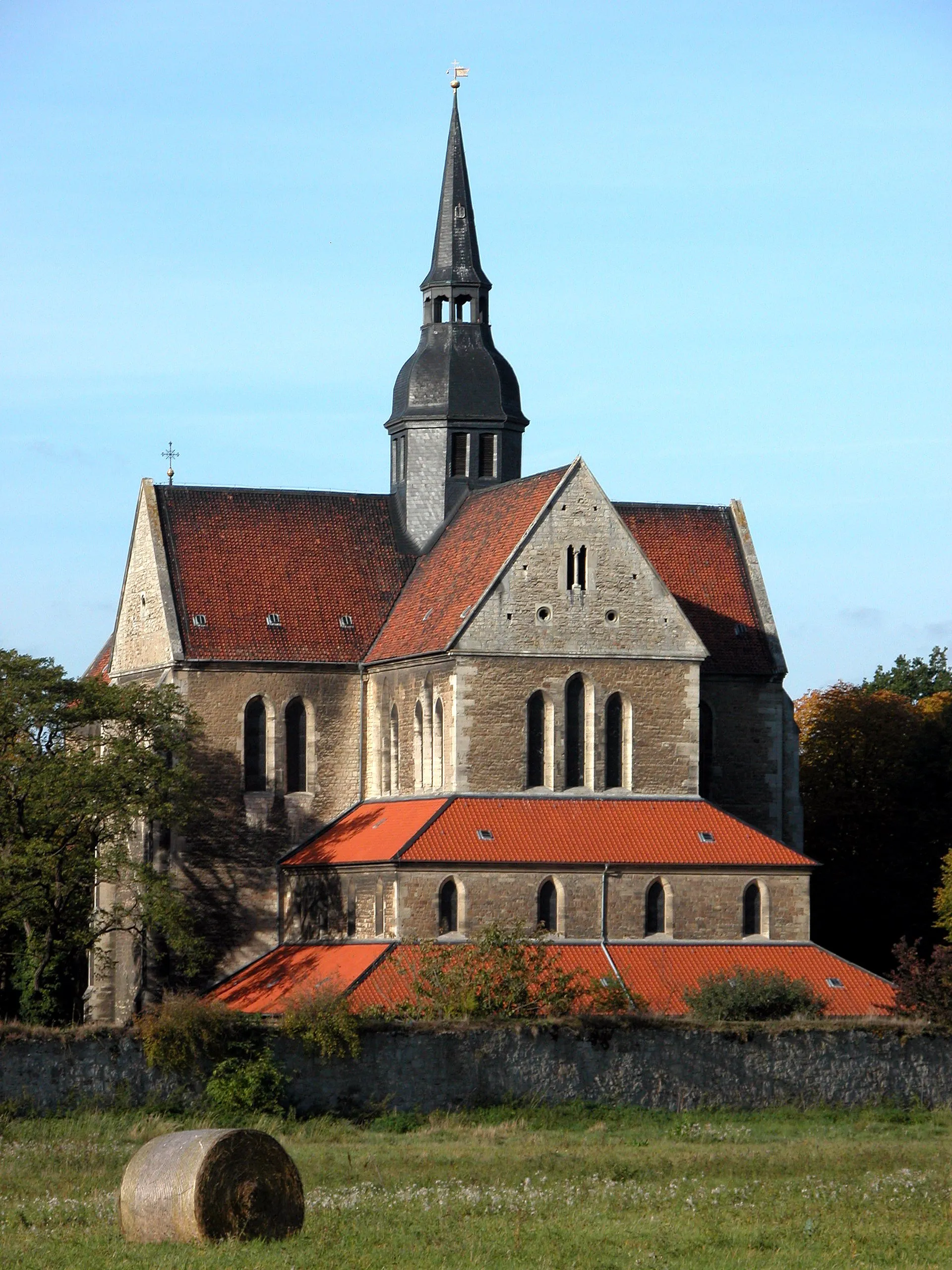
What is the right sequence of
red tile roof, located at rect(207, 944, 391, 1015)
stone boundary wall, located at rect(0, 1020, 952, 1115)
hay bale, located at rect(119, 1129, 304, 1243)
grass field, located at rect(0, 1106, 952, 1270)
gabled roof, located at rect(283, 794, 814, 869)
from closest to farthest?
grass field, located at rect(0, 1106, 952, 1270)
hay bale, located at rect(119, 1129, 304, 1243)
stone boundary wall, located at rect(0, 1020, 952, 1115)
red tile roof, located at rect(207, 944, 391, 1015)
gabled roof, located at rect(283, 794, 814, 869)

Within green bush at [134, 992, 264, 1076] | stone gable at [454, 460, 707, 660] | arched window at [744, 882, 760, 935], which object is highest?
stone gable at [454, 460, 707, 660]

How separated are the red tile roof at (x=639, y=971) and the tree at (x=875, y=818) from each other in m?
9.27

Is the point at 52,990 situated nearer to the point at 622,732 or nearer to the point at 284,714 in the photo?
the point at 284,714

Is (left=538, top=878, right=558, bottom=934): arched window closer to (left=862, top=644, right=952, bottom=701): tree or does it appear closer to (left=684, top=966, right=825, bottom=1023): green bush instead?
(left=684, top=966, right=825, bottom=1023): green bush

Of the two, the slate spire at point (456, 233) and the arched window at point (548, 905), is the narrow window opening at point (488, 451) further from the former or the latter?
the arched window at point (548, 905)

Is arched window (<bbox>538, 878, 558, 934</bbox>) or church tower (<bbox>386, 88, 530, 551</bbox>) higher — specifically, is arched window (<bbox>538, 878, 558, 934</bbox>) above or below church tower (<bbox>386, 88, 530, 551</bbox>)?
below

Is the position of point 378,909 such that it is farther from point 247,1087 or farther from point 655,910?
point 247,1087

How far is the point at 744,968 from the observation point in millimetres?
51406

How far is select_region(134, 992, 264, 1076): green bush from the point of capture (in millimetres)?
38219

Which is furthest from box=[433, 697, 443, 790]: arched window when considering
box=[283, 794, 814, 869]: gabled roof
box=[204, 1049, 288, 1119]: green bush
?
box=[204, 1049, 288, 1119]: green bush

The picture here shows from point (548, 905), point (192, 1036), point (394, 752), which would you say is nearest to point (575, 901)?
point (548, 905)

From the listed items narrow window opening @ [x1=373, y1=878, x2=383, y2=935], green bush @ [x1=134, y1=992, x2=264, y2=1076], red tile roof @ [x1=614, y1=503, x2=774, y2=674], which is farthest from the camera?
red tile roof @ [x1=614, y1=503, x2=774, y2=674]

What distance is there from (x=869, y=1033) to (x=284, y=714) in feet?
71.9

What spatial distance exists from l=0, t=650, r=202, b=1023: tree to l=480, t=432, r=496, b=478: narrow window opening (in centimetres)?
1175
